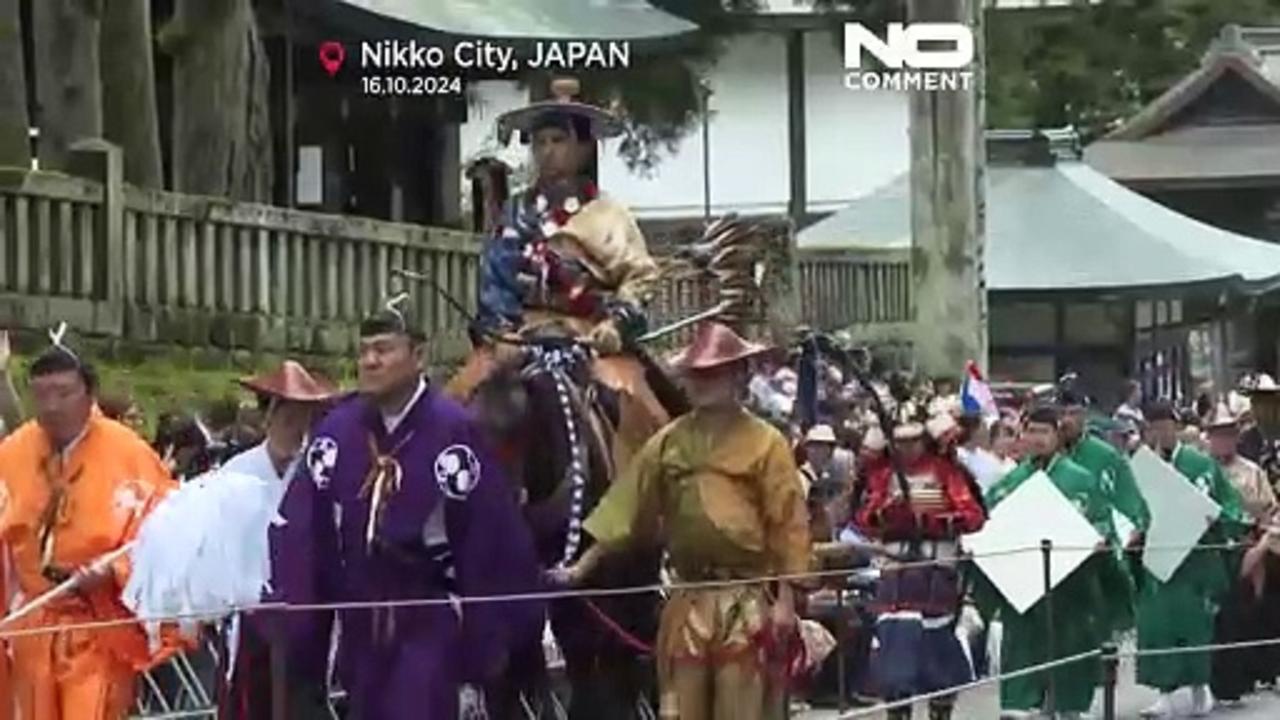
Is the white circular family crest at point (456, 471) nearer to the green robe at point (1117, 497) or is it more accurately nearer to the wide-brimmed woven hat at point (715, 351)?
the wide-brimmed woven hat at point (715, 351)

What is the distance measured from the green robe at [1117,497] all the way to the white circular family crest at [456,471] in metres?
7.13

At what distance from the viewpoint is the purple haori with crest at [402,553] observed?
10.2 m

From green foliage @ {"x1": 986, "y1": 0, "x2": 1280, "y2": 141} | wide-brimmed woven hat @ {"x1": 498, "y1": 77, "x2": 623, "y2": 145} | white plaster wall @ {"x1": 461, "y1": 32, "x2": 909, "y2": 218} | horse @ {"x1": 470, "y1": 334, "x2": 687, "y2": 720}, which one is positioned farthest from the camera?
white plaster wall @ {"x1": 461, "y1": 32, "x2": 909, "y2": 218}

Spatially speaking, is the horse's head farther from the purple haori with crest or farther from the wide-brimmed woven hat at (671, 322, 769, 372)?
the purple haori with crest

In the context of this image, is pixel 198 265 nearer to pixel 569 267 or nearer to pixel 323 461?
pixel 569 267

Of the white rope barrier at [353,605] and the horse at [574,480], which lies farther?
the horse at [574,480]

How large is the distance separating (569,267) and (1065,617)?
5.35 meters

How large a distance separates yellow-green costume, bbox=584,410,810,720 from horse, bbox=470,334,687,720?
1.97 ft

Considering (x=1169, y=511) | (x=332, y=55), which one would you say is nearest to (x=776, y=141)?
(x=332, y=55)

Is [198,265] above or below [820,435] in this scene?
above

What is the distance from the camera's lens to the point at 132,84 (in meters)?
24.4

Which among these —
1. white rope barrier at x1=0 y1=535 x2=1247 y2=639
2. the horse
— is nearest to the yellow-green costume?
white rope barrier at x1=0 y1=535 x2=1247 y2=639

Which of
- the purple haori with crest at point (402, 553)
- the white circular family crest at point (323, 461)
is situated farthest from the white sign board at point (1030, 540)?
the white circular family crest at point (323, 461)

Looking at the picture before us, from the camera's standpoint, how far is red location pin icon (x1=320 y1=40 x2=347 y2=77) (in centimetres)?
3050
